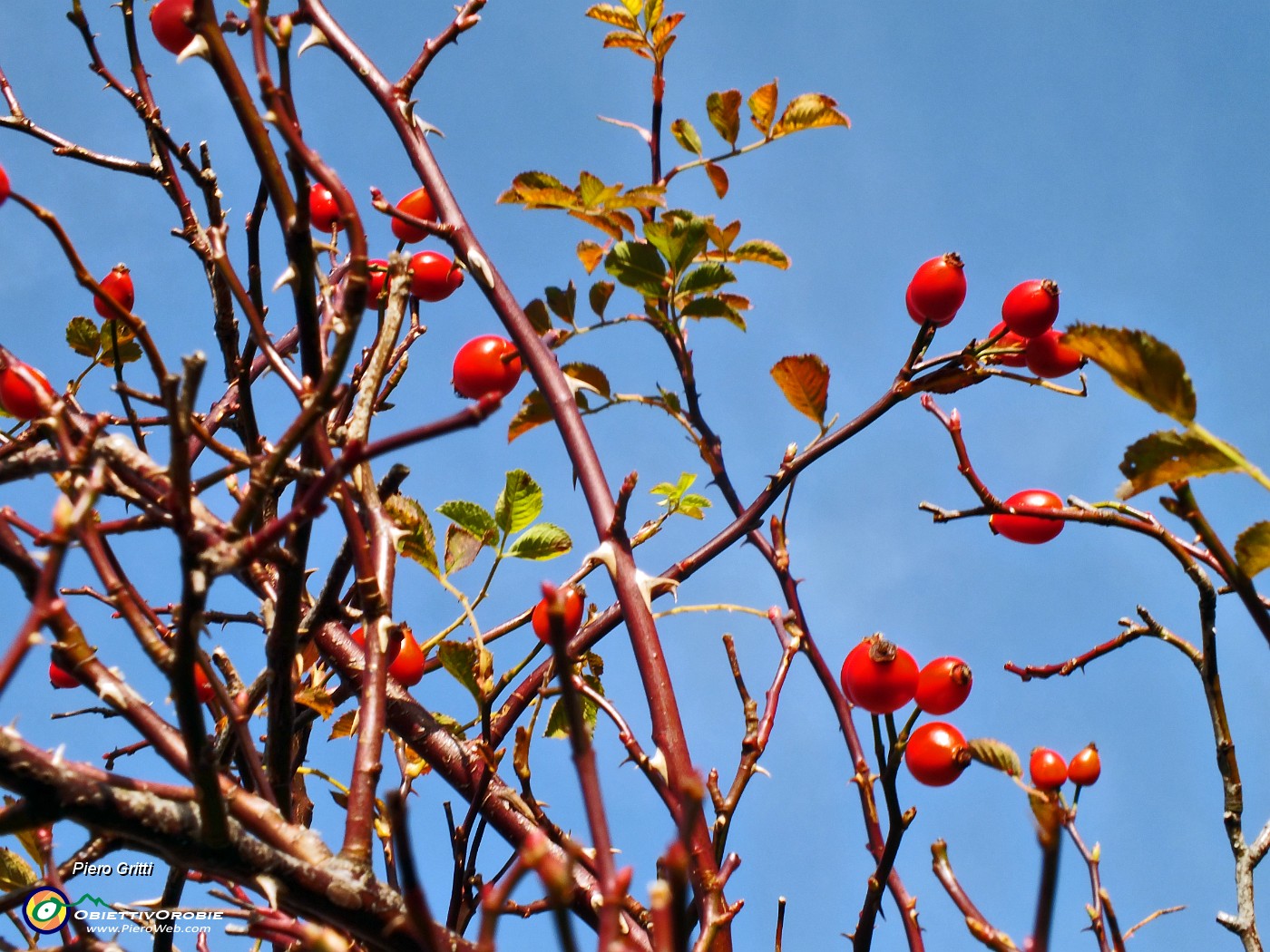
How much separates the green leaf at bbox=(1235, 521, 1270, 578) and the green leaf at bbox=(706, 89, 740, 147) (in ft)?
6.62

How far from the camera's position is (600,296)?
2504mm

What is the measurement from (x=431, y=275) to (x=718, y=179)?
34.0 inches

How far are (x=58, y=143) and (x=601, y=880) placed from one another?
276 centimetres

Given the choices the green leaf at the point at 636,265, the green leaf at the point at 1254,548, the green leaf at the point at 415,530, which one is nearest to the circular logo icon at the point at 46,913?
the green leaf at the point at 415,530

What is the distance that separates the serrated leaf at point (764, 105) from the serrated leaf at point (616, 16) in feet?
1.36

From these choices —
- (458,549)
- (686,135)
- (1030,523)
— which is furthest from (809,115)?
(458,549)

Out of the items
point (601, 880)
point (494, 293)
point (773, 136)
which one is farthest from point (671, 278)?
point (601, 880)

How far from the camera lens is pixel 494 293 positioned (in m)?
2.12

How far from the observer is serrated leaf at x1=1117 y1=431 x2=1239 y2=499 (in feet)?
3.62

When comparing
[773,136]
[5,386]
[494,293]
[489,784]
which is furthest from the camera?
[773,136]

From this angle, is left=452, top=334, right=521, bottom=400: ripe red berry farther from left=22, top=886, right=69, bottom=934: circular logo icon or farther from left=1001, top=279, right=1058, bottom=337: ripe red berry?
left=22, top=886, right=69, bottom=934: circular logo icon

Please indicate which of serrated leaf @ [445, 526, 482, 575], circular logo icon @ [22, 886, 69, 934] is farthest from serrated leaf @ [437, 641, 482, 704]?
circular logo icon @ [22, 886, 69, 934]

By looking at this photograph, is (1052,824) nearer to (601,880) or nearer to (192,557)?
(601,880)

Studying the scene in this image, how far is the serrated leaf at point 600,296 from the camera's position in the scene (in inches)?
98.0
